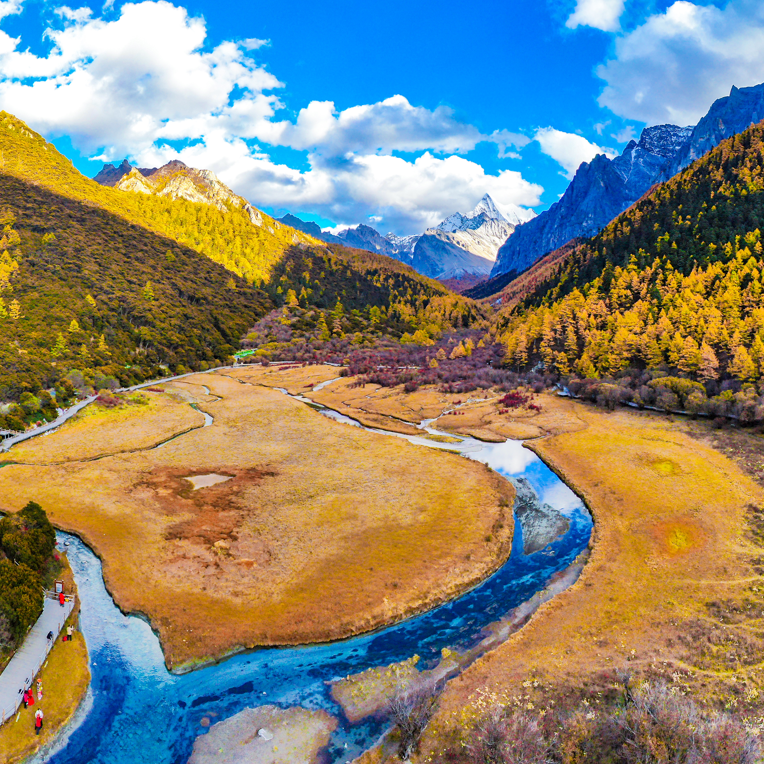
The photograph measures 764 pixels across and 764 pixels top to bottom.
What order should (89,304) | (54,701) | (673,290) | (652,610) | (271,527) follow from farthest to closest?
(89,304) < (673,290) < (271,527) < (652,610) < (54,701)

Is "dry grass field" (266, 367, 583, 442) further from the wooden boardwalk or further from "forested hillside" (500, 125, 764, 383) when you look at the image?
the wooden boardwalk

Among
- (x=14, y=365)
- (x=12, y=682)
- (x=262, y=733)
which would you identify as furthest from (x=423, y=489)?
(x=14, y=365)

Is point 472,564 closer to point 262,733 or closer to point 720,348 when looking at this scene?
point 262,733

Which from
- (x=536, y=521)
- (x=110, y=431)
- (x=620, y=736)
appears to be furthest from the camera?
(x=110, y=431)

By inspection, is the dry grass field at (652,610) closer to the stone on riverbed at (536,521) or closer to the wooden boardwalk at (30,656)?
the stone on riverbed at (536,521)

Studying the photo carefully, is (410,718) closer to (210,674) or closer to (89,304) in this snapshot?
(210,674)

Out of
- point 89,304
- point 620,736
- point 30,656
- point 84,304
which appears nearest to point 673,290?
point 620,736
